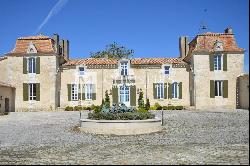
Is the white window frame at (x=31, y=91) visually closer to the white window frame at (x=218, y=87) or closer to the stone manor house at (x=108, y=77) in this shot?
the stone manor house at (x=108, y=77)

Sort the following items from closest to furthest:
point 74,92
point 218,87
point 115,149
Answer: point 115,149 < point 218,87 < point 74,92

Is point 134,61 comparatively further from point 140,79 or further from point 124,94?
point 124,94

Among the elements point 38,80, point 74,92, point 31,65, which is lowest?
point 74,92

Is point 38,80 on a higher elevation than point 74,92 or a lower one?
higher

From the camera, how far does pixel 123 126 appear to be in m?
15.9

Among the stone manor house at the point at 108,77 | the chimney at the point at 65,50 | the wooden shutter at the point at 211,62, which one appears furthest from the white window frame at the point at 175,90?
the chimney at the point at 65,50

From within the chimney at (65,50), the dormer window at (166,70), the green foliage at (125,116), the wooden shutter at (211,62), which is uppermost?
the chimney at (65,50)

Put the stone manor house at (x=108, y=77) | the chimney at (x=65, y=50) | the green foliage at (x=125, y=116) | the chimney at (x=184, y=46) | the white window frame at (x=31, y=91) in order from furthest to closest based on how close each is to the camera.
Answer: the chimney at (x=65, y=50) < the chimney at (x=184, y=46) < the white window frame at (x=31, y=91) < the stone manor house at (x=108, y=77) < the green foliage at (x=125, y=116)

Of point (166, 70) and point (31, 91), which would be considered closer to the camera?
point (31, 91)

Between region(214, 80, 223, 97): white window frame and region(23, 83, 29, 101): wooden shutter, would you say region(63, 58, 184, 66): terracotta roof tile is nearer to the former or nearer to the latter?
region(214, 80, 223, 97): white window frame

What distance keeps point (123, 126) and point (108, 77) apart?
18.2 m

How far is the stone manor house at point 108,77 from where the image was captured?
3269cm

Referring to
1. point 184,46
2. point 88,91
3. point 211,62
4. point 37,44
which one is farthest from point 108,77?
point 211,62

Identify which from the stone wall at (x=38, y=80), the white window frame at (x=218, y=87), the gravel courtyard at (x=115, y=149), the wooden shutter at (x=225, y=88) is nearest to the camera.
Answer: the gravel courtyard at (x=115, y=149)
